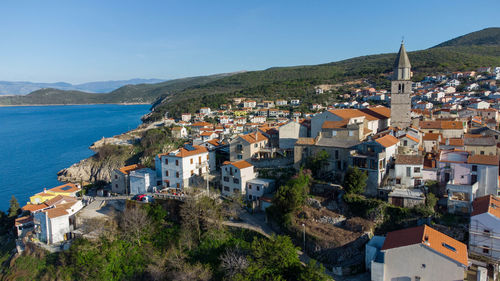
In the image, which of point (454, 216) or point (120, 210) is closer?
point (454, 216)

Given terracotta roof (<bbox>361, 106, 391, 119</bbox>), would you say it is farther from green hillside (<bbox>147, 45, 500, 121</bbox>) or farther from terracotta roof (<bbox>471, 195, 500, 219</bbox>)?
green hillside (<bbox>147, 45, 500, 121</bbox>)

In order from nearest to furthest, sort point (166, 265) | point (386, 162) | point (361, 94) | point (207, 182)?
point (166, 265) → point (386, 162) → point (207, 182) → point (361, 94)

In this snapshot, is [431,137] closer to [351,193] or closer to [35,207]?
[351,193]

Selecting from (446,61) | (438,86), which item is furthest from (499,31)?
(438,86)

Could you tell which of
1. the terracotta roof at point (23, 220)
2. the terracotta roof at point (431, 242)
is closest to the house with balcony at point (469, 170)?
the terracotta roof at point (431, 242)

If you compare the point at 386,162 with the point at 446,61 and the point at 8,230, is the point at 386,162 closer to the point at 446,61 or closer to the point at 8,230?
the point at 8,230

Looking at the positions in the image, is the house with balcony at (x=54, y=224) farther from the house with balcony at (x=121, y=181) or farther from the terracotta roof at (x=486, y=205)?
the terracotta roof at (x=486, y=205)
